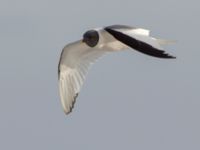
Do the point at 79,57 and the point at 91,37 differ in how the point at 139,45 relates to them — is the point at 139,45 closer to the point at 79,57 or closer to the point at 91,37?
the point at 91,37

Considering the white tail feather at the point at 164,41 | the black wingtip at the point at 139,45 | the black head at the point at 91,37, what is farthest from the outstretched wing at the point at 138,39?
the black head at the point at 91,37

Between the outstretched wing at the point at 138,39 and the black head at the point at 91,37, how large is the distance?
2.90 feet

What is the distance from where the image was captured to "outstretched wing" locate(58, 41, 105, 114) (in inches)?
719

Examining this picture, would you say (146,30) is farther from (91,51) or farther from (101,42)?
(91,51)

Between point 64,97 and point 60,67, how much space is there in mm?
737

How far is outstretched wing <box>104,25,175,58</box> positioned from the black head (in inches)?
34.8

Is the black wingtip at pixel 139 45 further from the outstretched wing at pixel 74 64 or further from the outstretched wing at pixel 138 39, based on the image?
the outstretched wing at pixel 74 64

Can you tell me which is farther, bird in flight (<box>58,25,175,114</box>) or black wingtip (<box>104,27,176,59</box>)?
bird in flight (<box>58,25,175,114</box>)

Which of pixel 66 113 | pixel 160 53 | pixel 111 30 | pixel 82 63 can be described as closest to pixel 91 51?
pixel 82 63

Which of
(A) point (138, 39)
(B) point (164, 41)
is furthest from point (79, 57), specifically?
(A) point (138, 39)

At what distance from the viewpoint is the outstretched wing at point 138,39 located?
1386 centimetres

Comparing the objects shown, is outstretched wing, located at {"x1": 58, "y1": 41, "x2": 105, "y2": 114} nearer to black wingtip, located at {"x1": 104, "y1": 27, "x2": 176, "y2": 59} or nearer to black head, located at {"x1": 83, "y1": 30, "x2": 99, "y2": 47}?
black head, located at {"x1": 83, "y1": 30, "x2": 99, "y2": 47}

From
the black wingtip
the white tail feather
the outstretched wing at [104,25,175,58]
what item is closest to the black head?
the outstretched wing at [104,25,175,58]

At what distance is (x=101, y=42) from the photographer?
1678 cm
